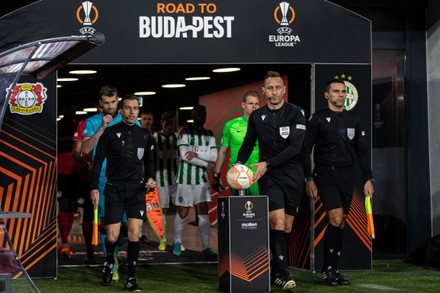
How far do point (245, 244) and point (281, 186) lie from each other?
24.7 inches

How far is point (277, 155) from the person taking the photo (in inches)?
323

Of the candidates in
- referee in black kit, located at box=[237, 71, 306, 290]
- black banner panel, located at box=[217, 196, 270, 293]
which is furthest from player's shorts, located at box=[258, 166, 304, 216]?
black banner panel, located at box=[217, 196, 270, 293]

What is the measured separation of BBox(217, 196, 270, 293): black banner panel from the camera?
26.5 feet

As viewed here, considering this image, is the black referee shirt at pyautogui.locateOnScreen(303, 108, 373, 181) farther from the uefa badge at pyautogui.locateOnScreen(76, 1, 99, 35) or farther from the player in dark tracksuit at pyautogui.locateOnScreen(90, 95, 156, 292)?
the uefa badge at pyautogui.locateOnScreen(76, 1, 99, 35)

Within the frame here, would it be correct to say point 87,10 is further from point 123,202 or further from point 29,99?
point 123,202

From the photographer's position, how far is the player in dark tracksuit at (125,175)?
851 cm

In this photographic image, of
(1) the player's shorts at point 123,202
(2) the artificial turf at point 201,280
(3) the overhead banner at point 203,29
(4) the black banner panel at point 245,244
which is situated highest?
(3) the overhead banner at point 203,29

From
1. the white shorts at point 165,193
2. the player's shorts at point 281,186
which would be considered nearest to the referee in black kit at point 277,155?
the player's shorts at point 281,186

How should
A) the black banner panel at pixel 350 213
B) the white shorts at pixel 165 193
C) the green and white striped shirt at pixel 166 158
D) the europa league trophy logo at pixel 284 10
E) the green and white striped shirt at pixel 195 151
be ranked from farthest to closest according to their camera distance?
the green and white striped shirt at pixel 166 158
the white shorts at pixel 165 193
the green and white striped shirt at pixel 195 151
the black banner panel at pixel 350 213
the europa league trophy logo at pixel 284 10

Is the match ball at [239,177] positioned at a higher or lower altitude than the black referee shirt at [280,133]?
lower

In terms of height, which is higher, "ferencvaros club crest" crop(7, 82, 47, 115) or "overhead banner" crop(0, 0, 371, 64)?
"overhead banner" crop(0, 0, 371, 64)

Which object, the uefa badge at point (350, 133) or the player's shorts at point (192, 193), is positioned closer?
the uefa badge at point (350, 133)

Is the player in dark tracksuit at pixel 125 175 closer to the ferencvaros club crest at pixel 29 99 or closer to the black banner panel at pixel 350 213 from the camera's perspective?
the ferencvaros club crest at pixel 29 99

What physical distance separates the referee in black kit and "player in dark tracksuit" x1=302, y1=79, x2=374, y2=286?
0.35 m
